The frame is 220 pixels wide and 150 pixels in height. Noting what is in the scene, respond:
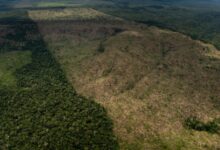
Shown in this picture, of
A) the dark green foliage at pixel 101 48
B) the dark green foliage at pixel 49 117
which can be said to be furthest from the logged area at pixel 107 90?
the dark green foliage at pixel 101 48

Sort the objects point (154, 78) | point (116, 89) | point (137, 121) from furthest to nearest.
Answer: point (154, 78) → point (116, 89) → point (137, 121)

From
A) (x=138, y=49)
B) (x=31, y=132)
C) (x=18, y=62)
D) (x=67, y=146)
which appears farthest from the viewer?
(x=138, y=49)

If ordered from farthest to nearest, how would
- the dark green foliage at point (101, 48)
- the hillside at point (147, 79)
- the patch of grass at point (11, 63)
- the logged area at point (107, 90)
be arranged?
the dark green foliage at point (101, 48), the patch of grass at point (11, 63), the hillside at point (147, 79), the logged area at point (107, 90)

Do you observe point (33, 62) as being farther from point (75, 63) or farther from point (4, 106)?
point (4, 106)

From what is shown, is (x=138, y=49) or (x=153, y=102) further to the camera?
(x=138, y=49)

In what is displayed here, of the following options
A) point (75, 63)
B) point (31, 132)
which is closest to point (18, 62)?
point (75, 63)

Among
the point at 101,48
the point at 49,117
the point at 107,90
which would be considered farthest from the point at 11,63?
the point at 49,117

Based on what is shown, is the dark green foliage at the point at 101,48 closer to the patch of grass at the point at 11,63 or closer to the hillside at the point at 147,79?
the hillside at the point at 147,79
